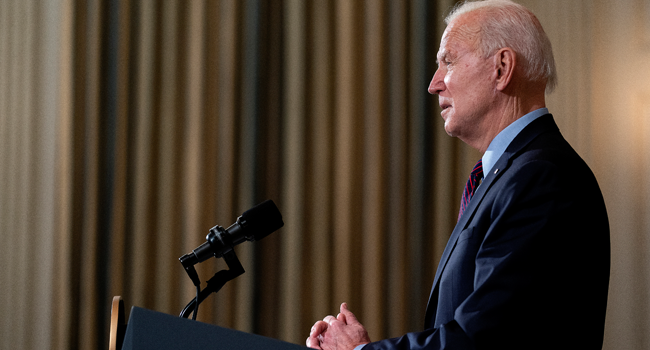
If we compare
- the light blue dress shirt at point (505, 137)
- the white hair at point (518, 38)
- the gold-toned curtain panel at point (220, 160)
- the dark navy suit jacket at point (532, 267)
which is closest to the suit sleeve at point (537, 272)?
the dark navy suit jacket at point (532, 267)

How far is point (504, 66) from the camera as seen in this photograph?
123cm

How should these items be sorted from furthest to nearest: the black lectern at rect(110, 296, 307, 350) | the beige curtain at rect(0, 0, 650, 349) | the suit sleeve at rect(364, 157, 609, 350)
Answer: the beige curtain at rect(0, 0, 650, 349), the suit sleeve at rect(364, 157, 609, 350), the black lectern at rect(110, 296, 307, 350)

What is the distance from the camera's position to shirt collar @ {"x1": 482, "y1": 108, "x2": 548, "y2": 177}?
48.2 inches

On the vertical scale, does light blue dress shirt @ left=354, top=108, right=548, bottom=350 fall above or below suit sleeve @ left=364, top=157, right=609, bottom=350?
above

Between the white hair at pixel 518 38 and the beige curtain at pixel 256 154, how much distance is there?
1.25 m

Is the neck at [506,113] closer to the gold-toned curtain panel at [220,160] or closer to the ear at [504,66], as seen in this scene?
the ear at [504,66]

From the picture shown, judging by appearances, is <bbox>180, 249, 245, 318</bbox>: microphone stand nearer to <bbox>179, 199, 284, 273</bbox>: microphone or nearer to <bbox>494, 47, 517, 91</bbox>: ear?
<bbox>179, 199, 284, 273</bbox>: microphone

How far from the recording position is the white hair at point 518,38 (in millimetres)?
1244

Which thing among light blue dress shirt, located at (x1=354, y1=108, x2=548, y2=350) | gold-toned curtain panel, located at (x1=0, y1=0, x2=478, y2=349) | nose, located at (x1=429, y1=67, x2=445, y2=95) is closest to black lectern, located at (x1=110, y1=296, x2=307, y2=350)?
light blue dress shirt, located at (x1=354, y1=108, x2=548, y2=350)

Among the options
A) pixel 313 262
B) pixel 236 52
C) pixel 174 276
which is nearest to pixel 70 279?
pixel 174 276

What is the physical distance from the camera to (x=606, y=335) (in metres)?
2.46

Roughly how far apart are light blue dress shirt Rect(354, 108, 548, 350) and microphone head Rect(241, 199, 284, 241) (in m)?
0.47

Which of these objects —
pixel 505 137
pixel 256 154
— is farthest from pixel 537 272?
pixel 256 154

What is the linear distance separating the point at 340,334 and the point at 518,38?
74 cm
